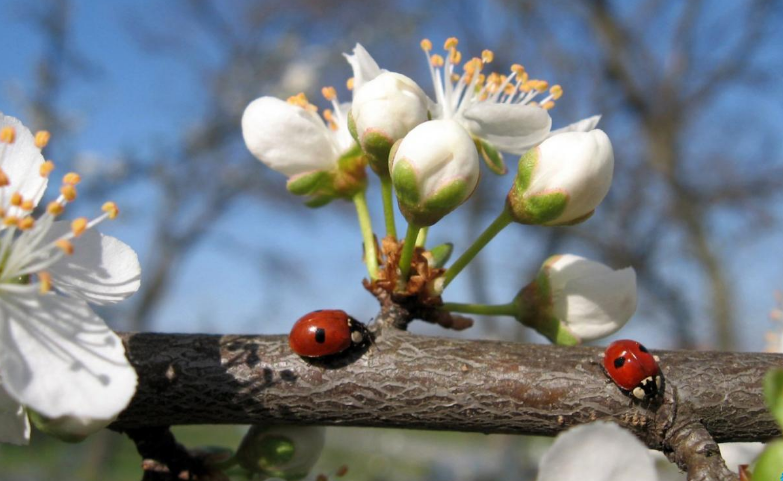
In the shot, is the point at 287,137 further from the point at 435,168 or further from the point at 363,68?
the point at 435,168

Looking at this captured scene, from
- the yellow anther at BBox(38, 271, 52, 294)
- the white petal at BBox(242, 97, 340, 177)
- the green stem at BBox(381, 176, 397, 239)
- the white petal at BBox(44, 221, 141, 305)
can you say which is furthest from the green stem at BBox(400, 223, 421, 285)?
the yellow anther at BBox(38, 271, 52, 294)

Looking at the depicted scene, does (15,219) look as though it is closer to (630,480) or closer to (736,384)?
(630,480)

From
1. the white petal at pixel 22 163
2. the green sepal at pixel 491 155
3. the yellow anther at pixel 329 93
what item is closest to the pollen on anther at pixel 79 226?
the white petal at pixel 22 163

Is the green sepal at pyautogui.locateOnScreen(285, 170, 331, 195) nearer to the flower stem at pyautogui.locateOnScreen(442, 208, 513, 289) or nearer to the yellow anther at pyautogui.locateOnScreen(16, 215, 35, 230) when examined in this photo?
the flower stem at pyautogui.locateOnScreen(442, 208, 513, 289)

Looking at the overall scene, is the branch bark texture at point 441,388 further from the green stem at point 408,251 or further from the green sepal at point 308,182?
the green sepal at point 308,182

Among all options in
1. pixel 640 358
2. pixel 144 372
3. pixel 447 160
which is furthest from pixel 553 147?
pixel 144 372

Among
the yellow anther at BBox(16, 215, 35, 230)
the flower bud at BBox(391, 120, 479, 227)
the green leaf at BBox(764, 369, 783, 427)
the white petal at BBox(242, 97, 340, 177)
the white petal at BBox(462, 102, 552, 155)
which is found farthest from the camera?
the white petal at BBox(242, 97, 340, 177)
